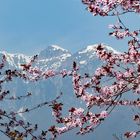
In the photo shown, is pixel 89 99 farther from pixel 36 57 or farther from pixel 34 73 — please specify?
pixel 36 57

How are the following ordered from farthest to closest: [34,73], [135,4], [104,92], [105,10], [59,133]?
[34,73]
[104,92]
[59,133]
[105,10]
[135,4]

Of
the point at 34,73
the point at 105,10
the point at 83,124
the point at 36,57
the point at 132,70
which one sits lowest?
the point at 83,124

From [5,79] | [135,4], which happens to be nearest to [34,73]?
[5,79]

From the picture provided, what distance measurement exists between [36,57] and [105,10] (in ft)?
23.3

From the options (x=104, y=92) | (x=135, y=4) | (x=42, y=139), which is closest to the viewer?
(x=135, y=4)

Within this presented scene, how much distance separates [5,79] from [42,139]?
3.02 meters

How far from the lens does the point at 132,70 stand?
32.7ft

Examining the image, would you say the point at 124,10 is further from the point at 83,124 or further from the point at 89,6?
the point at 83,124

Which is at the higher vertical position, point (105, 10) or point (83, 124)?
point (105, 10)

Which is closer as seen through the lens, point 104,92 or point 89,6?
point 89,6

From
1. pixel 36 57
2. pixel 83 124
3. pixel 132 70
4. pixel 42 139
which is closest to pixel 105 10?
pixel 132 70

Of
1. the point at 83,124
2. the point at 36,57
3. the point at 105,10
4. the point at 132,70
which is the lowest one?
the point at 83,124

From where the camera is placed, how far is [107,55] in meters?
9.48

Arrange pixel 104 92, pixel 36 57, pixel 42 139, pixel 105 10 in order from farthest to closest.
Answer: pixel 36 57
pixel 42 139
pixel 104 92
pixel 105 10
